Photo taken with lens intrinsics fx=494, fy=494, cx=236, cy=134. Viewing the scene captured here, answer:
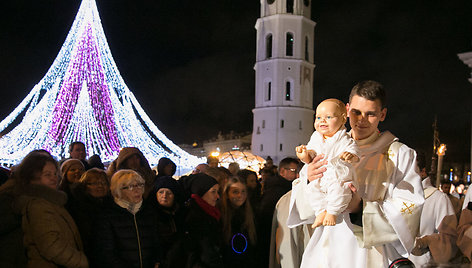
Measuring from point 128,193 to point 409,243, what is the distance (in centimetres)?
272

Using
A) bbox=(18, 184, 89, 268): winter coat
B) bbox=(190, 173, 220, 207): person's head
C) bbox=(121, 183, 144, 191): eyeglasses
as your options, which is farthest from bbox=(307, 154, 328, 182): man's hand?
bbox=(190, 173, 220, 207): person's head

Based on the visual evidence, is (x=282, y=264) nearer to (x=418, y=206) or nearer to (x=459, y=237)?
(x=459, y=237)

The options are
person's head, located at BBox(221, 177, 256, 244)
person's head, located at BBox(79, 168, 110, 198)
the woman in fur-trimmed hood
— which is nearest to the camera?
person's head, located at BBox(79, 168, 110, 198)

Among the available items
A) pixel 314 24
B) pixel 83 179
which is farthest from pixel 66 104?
pixel 314 24

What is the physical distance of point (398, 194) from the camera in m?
2.88

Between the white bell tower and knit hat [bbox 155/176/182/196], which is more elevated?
the white bell tower

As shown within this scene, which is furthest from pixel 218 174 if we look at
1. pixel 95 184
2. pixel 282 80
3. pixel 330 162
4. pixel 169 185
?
pixel 282 80

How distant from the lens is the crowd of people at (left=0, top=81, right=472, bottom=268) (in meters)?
2.83

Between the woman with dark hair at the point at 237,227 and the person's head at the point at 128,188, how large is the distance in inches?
40.3

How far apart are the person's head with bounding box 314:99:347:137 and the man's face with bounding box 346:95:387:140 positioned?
0.23 m

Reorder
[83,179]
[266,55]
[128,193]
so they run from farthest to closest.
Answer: [266,55]
[83,179]
[128,193]

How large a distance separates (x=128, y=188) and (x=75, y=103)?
1572cm

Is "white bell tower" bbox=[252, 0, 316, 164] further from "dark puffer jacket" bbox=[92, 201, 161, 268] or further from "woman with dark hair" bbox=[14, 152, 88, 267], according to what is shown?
"woman with dark hair" bbox=[14, 152, 88, 267]

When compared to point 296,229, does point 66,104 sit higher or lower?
higher
